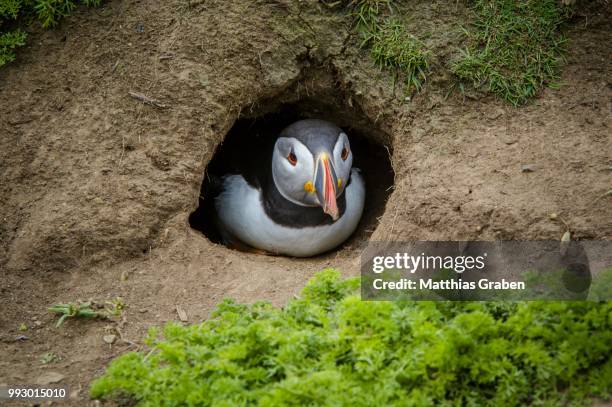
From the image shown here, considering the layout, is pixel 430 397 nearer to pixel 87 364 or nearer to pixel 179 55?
→ pixel 87 364

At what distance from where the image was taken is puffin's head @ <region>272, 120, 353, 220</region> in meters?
4.95

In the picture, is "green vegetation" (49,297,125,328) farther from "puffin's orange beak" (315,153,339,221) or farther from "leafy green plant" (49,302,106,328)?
"puffin's orange beak" (315,153,339,221)

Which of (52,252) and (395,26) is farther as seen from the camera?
(395,26)

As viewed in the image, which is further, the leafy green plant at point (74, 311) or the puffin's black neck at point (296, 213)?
the puffin's black neck at point (296, 213)

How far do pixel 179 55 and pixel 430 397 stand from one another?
3.47 m

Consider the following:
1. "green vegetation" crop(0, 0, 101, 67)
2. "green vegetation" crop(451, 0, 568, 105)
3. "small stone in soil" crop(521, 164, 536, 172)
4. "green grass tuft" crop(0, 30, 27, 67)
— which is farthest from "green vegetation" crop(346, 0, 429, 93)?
"green grass tuft" crop(0, 30, 27, 67)

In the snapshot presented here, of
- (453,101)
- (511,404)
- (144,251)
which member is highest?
(453,101)

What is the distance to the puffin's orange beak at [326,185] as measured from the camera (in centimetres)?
480

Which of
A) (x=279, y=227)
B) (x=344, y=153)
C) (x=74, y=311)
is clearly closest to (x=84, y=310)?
(x=74, y=311)

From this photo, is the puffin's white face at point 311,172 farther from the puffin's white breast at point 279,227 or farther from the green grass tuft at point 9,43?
the green grass tuft at point 9,43

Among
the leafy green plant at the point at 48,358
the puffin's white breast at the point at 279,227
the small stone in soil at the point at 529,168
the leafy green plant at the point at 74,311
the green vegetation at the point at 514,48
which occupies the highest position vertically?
the green vegetation at the point at 514,48

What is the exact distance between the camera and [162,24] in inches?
204

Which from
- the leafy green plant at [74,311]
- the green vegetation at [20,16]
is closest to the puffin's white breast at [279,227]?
the leafy green plant at [74,311]

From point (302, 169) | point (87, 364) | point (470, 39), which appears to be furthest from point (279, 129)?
point (87, 364)
